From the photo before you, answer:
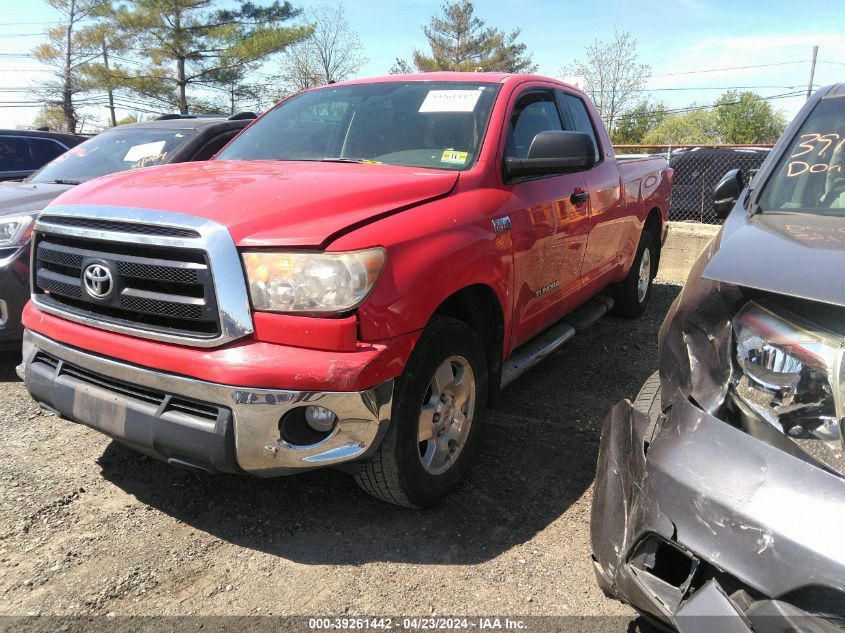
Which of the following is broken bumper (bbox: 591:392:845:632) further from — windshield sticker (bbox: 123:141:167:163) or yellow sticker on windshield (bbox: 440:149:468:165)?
windshield sticker (bbox: 123:141:167:163)

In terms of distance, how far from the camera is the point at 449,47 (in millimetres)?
42469

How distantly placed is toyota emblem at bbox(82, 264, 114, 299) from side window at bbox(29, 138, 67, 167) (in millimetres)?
6234

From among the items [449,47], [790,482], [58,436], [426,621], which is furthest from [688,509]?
[449,47]

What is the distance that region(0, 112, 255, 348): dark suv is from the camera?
4.00 metres

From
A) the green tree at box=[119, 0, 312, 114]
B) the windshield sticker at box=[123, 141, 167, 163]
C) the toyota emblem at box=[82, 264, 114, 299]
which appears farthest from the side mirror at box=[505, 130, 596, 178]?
the green tree at box=[119, 0, 312, 114]

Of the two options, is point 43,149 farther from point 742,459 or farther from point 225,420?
point 742,459

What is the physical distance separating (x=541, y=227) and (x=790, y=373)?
6.14 ft

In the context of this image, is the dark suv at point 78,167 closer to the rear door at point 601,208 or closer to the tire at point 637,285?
the rear door at point 601,208

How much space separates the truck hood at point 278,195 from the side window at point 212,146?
2.61 meters

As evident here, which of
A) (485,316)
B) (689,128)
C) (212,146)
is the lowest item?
(485,316)

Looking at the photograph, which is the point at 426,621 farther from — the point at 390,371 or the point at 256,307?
the point at 256,307

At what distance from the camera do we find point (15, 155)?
727 centimetres

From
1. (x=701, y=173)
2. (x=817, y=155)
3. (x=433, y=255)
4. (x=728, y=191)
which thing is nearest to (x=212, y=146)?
(x=433, y=255)

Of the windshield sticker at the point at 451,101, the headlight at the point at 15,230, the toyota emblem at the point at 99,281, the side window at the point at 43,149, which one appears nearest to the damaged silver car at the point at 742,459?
the windshield sticker at the point at 451,101
